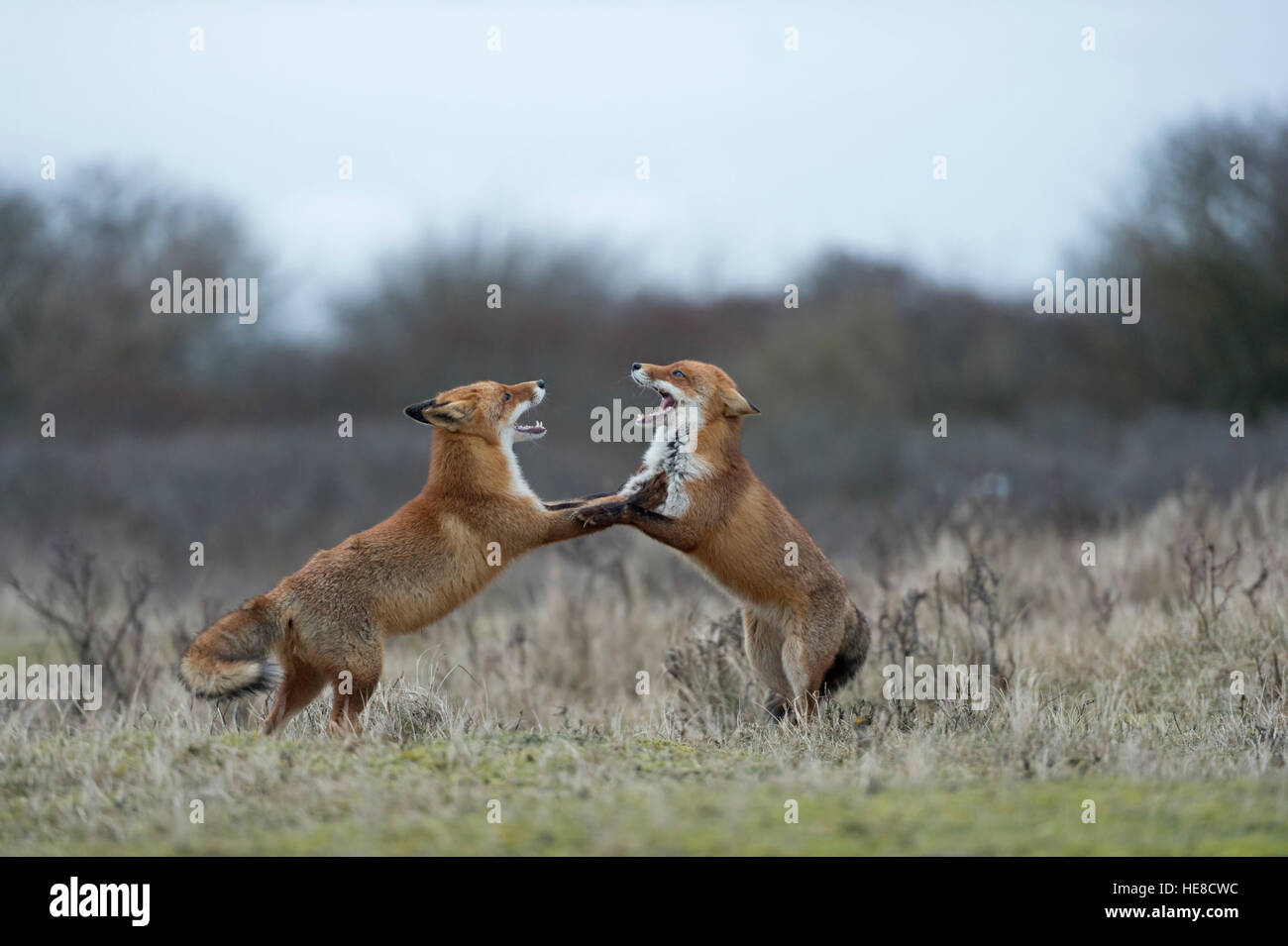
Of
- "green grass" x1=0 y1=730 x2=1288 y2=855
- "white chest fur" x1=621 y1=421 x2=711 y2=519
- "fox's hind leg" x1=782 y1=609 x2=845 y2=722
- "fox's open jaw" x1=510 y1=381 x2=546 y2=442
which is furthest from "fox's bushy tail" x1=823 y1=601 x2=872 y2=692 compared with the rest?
"fox's open jaw" x1=510 y1=381 x2=546 y2=442

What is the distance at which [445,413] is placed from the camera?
8.41 m

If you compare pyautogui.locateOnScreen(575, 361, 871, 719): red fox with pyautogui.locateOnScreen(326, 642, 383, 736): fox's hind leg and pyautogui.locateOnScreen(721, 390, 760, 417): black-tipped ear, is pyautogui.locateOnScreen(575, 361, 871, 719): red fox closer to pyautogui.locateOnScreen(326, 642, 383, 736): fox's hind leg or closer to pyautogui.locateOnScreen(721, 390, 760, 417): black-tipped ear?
pyautogui.locateOnScreen(721, 390, 760, 417): black-tipped ear

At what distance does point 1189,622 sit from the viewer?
10.5 metres

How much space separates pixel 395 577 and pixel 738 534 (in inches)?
87.0

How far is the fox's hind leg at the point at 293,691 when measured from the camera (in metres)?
7.82

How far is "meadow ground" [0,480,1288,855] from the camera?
5270 millimetres

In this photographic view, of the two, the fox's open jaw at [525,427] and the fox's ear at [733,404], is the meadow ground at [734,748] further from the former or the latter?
the fox's ear at [733,404]

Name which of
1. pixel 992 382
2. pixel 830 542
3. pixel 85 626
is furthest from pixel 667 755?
pixel 992 382

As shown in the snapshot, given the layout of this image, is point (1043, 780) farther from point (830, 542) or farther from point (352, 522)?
point (352, 522)

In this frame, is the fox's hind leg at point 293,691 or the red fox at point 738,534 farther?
the red fox at point 738,534

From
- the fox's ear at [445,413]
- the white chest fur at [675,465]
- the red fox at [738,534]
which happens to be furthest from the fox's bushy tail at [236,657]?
the white chest fur at [675,465]

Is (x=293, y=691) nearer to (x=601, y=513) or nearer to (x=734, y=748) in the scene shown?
(x=601, y=513)

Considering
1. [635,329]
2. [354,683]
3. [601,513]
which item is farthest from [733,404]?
[635,329]
